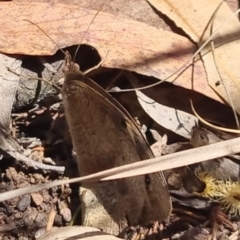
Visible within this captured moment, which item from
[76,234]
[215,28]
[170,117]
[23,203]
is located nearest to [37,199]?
[23,203]

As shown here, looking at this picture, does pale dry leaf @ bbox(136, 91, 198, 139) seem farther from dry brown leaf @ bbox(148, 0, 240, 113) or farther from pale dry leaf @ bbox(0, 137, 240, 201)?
pale dry leaf @ bbox(0, 137, 240, 201)

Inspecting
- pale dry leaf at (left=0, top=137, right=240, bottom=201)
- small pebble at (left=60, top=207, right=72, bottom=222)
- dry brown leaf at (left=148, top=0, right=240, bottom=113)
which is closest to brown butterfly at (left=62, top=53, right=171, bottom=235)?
small pebble at (left=60, top=207, right=72, bottom=222)

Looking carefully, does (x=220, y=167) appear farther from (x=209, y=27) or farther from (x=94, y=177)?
(x=94, y=177)

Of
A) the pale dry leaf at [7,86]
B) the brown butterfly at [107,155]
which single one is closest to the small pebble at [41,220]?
the brown butterfly at [107,155]

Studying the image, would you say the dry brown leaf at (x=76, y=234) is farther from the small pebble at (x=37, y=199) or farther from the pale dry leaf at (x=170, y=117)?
the pale dry leaf at (x=170, y=117)

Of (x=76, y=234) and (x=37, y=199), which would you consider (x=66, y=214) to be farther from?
(x=76, y=234)

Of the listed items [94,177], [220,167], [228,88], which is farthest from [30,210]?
[228,88]
